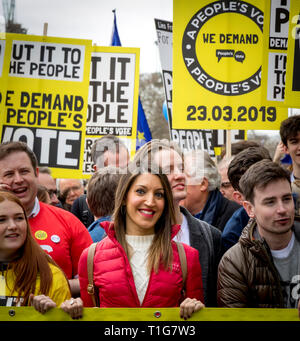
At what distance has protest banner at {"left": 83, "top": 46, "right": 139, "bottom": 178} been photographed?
6.56 meters

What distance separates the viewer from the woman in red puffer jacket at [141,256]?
2.88 metres

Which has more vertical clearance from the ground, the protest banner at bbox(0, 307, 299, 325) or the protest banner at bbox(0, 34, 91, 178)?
the protest banner at bbox(0, 34, 91, 178)

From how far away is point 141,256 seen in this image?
9.91 ft

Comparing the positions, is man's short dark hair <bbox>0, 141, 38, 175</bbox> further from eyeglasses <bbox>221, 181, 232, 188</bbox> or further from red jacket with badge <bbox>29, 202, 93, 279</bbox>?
eyeglasses <bbox>221, 181, 232, 188</bbox>

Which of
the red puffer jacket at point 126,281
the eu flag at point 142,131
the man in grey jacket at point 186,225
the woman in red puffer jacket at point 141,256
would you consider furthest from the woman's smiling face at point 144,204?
the eu flag at point 142,131

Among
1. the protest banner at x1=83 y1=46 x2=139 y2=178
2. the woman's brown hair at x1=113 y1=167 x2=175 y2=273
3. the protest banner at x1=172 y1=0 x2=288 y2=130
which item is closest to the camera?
the woman's brown hair at x1=113 y1=167 x2=175 y2=273

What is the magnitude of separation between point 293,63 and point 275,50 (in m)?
0.57

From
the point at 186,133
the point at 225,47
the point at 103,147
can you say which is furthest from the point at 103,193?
the point at 186,133

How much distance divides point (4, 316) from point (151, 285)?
84 centimetres

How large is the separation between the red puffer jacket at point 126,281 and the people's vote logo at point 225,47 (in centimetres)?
251

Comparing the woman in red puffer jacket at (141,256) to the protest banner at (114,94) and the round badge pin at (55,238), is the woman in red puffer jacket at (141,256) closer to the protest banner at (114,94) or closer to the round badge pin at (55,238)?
the round badge pin at (55,238)

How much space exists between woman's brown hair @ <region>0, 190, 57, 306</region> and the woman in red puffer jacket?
8.6 inches

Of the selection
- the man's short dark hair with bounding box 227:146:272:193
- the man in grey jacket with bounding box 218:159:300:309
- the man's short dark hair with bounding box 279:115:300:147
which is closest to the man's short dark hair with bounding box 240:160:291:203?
the man in grey jacket with bounding box 218:159:300:309
